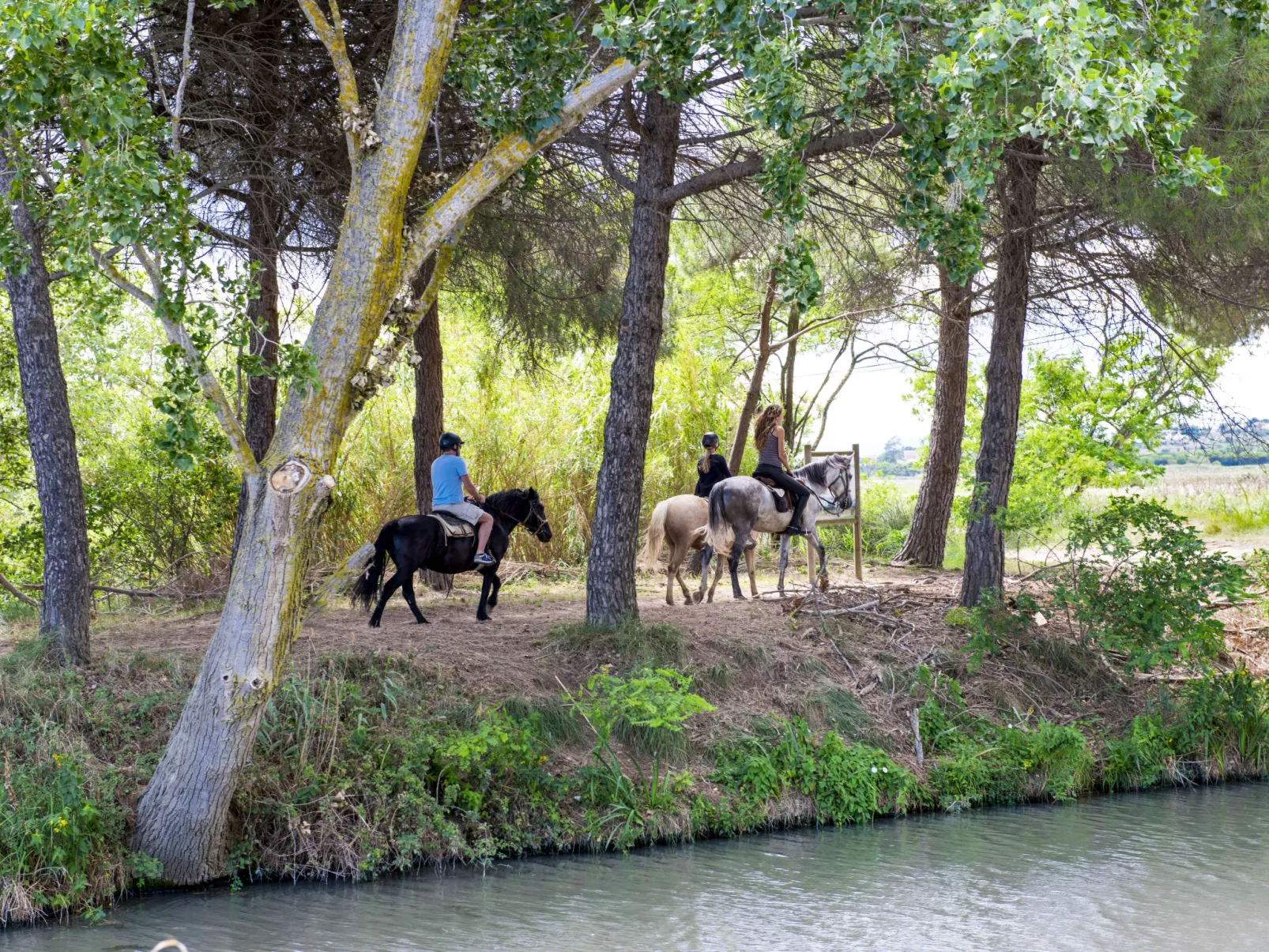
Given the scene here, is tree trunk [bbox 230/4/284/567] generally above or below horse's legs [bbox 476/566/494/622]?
above

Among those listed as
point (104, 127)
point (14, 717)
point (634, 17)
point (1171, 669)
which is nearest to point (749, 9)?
point (634, 17)

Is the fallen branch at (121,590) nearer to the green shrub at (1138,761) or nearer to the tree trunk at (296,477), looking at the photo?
the tree trunk at (296,477)

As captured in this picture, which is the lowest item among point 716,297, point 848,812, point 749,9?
Result: point 848,812

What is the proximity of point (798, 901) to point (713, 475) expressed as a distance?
23.4 feet

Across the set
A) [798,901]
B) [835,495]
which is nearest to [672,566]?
[835,495]

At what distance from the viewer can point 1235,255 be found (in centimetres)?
1126

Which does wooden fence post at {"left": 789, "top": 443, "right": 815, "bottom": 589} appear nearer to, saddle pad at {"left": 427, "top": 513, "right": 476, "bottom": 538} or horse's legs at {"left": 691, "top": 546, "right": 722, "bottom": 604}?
horse's legs at {"left": 691, "top": 546, "right": 722, "bottom": 604}

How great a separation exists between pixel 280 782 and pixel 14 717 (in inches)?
71.7

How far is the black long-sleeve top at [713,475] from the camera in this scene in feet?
45.7

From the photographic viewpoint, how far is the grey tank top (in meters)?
13.1

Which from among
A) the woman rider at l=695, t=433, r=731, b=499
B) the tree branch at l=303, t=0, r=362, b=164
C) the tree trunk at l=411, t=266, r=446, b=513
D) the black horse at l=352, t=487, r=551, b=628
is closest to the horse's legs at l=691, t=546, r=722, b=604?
the woman rider at l=695, t=433, r=731, b=499

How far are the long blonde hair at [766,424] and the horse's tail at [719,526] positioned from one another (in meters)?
0.68

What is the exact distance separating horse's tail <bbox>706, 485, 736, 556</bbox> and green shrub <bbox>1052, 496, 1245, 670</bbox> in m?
3.35

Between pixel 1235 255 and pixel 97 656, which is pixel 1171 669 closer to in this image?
pixel 1235 255
